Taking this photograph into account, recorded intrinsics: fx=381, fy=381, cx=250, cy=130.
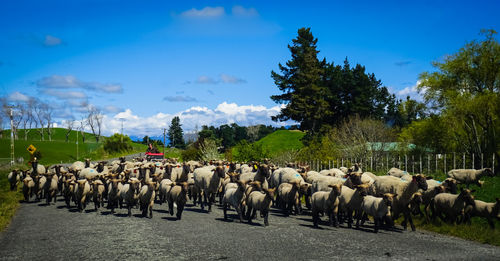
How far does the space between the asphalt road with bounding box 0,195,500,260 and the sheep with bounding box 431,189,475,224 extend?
1.39m

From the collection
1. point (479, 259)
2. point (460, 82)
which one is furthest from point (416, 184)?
point (460, 82)

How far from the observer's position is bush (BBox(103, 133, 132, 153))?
10262 cm

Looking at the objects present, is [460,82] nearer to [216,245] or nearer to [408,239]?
[408,239]

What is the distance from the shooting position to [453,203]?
14.0m

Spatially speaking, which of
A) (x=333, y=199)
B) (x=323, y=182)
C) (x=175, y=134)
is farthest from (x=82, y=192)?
(x=175, y=134)

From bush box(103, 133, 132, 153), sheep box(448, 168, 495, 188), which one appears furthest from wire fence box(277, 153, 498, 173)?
bush box(103, 133, 132, 153)

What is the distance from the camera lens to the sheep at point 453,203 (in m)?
13.7

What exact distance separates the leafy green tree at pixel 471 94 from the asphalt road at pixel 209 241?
26320mm

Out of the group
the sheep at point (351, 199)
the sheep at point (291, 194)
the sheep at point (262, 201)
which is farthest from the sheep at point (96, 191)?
the sheep at point (351, 199)

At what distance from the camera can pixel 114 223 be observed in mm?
14977

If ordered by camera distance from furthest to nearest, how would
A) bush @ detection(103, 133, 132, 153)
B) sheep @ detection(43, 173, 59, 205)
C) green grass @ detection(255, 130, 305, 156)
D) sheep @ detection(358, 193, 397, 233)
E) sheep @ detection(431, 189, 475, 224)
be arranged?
bush @ detection(103, 133, 132, 153), green grass @ detection(255, 130, 305, 156), sheep @ detection(43, 173, 59, 205), sheep @ detection(431, 189, 475, 224), sheep @ detection(358, 193, 397, 233)

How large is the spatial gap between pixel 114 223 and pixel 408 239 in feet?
35.5

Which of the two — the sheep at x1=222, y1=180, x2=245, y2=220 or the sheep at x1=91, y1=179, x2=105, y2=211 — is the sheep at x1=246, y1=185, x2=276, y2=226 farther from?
the sheep at x1=91, y1=179, x2=105, y2=211

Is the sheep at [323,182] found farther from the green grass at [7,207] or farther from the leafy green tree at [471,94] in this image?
the leafy green tree at [471,94]
